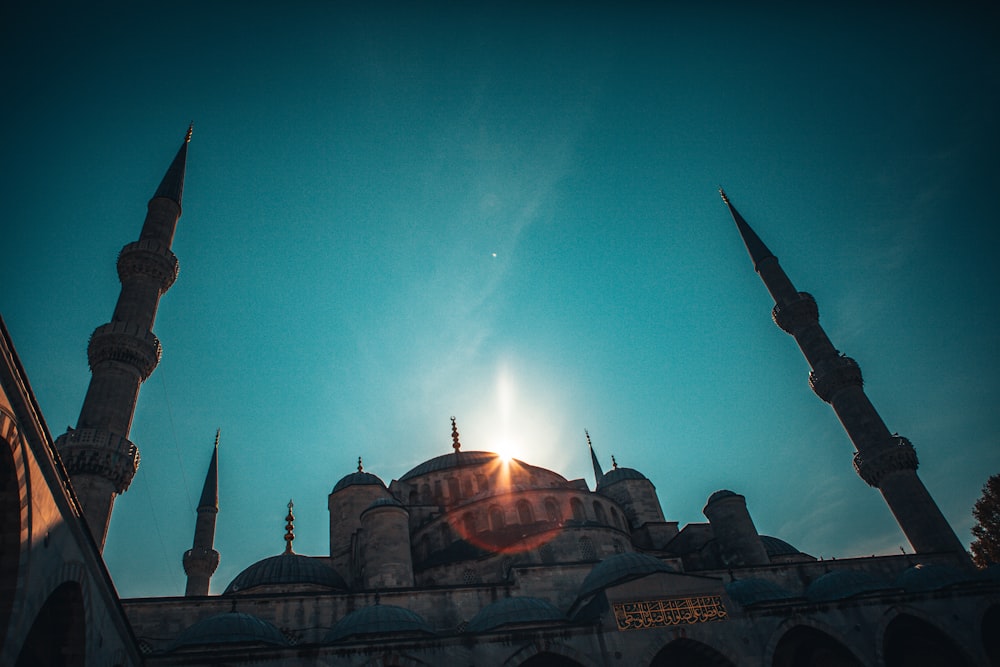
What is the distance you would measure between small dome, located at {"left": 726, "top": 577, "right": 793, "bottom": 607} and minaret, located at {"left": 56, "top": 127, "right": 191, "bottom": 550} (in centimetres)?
1637

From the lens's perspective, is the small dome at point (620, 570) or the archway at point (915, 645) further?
the archway at point (915, 645)

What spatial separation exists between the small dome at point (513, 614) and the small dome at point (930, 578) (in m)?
9.38

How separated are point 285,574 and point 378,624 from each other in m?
6.19

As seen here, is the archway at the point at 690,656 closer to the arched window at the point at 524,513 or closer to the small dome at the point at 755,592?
the small dome at the point at 755,592

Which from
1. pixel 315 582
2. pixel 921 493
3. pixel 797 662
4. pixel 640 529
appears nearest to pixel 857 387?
pixel 921 493

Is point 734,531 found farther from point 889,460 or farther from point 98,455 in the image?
point 98,455

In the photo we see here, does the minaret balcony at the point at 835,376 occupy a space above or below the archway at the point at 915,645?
above

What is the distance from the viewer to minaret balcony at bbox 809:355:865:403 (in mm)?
24891

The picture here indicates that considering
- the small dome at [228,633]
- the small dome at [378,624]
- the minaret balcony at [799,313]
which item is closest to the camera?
the small dome at [228,633]

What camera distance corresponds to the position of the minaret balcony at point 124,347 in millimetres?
18438

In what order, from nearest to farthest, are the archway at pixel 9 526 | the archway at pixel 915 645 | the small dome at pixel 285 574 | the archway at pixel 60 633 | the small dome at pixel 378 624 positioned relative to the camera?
the archway at pixel 9 526, the archway at pixel 60 633, the small dome at pixel 378 624, the archway at pixel 915 645, the small dome at pixel 285 574

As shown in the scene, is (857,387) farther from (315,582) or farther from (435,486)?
(315,582)

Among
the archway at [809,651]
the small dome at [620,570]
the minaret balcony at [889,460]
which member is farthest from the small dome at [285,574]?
the minaret balcony at [889,460]

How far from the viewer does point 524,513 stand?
20859 mm
